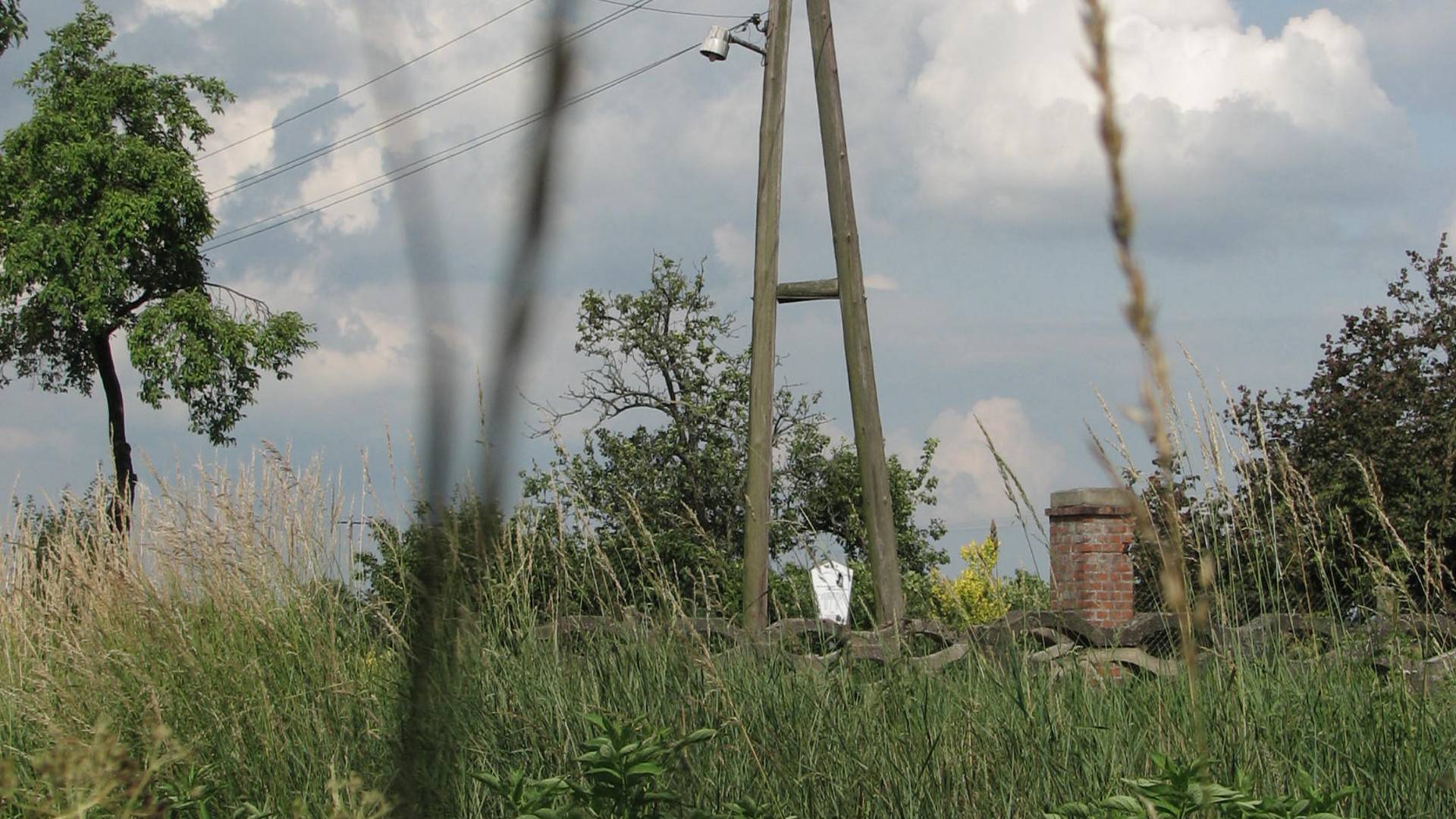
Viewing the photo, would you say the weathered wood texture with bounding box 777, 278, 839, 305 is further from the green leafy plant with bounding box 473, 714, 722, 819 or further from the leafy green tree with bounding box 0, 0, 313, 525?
the leafy green tree with bounding box 0, 0, 313, 525

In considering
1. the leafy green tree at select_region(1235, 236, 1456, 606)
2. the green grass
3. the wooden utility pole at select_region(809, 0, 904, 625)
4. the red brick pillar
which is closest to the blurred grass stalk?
the green grass

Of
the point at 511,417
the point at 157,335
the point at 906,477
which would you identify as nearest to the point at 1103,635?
the point at 511,417

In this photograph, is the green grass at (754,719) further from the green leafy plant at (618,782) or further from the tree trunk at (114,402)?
the tree trunk at (114,402)

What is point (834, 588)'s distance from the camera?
410cm

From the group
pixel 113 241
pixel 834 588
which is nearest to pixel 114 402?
pixel 113 241

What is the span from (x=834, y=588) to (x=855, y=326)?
13.5 ft

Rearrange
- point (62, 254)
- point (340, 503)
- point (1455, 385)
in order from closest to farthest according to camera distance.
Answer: point (340, 503) < point (1455, 385) < point (62, 254)

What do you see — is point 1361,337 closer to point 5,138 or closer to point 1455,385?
point 1455,385

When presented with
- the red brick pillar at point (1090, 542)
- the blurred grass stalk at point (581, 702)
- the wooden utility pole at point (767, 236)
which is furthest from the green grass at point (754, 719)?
the red brick pillar at point (1090, 542)

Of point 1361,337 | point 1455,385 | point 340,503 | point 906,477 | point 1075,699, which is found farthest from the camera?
point 906,477

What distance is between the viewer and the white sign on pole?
3803mm

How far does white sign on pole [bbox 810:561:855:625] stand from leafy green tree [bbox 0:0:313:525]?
18172 millimetres

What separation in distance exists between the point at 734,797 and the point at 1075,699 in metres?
1.01

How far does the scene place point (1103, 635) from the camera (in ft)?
16.7
